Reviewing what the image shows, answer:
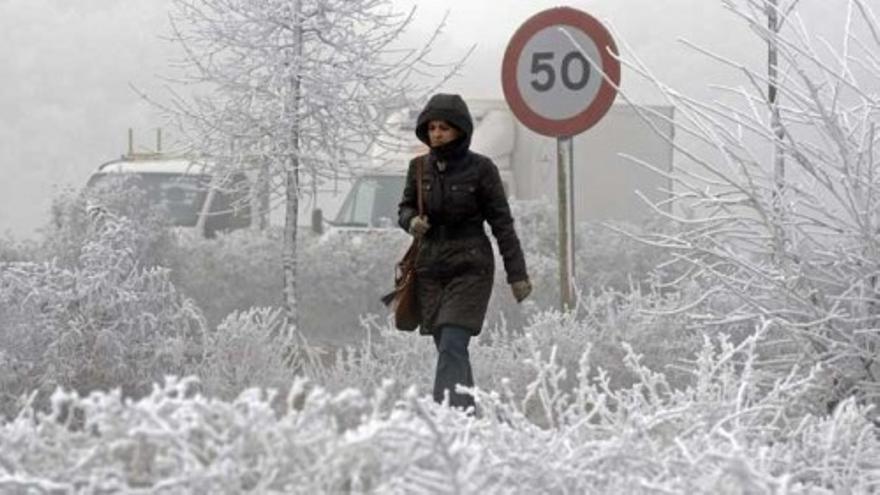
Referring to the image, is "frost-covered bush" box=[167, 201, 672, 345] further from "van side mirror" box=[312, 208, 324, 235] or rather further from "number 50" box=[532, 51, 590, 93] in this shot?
"number 50" box=[532, 51, 590, 93]

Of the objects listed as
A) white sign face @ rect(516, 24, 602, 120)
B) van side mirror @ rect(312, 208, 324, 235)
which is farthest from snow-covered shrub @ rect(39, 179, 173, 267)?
white sign face @ rect(516, 24, 602, 120)

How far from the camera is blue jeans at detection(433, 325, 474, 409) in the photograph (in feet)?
27.3

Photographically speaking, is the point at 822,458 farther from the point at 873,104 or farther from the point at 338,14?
the point at 338,14

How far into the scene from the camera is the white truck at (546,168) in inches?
667

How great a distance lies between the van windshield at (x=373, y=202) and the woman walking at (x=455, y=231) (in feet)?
26.4

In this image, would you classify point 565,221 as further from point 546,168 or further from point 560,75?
point 546,168

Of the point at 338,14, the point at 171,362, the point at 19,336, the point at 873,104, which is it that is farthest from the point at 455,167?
the point at 338,14

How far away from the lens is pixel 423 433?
2926mm

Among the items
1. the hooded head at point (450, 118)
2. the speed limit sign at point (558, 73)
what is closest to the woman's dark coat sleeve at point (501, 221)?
the hooded head at point (450, 118)

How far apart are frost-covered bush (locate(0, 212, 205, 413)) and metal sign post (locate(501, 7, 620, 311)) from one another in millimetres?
2693

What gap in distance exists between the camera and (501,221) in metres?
8.56

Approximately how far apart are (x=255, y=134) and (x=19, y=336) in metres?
4.55

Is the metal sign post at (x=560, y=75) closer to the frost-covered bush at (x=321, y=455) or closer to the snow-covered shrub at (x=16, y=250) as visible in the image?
the snow-covered shrub at (x=16, y=250)

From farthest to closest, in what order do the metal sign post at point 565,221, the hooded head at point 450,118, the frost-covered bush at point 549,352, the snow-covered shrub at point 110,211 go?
the snow-covered shrub at point 110,211 → the metal sign post at point 565,221 → the frost-covered bush at point 549,352 → the hooded head at point 450,118
